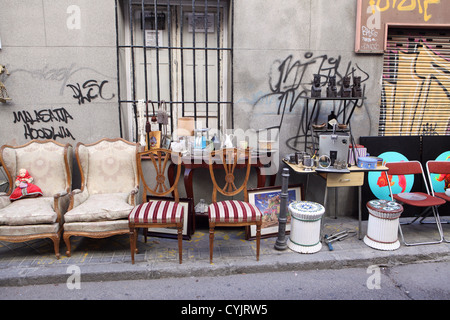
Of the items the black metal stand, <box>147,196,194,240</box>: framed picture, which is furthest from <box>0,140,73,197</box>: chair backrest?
the black metal stand

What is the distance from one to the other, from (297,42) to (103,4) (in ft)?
9.23

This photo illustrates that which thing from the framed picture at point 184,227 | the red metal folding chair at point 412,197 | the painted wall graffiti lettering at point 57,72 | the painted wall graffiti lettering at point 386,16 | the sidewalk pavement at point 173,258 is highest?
the painted wall graffiti lettering at point 386,16

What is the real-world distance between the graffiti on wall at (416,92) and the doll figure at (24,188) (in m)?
5.15

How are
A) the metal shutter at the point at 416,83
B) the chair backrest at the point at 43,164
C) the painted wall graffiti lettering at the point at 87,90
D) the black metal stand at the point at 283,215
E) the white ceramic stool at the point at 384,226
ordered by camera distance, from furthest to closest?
1. the metal shutter at the point at 416,83
2. the painted wall graffiti lettering at the point at 87,90
3. the chair backrest at the point at 43,164
4. the white ceramic stool at the point at 384,226
5. the black metal stand at the point at 283,215

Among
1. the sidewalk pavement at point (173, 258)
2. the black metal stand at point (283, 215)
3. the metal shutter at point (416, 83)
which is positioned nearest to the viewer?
the sidewalk pavement at point (173, 258)

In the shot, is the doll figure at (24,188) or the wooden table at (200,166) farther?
the wooden table at (200,166)

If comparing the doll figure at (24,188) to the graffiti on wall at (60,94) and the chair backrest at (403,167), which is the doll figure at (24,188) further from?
the chair backrest at (403,167)

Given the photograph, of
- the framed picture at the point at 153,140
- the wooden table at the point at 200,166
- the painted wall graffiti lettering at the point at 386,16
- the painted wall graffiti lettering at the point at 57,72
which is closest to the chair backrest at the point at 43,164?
the painted wall graffiti lettering at the point at 57,72

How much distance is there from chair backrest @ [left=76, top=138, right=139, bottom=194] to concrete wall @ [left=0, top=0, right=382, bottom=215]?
44 centimetres

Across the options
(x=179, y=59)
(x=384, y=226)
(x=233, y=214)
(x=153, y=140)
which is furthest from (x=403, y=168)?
(x=179, y=59)

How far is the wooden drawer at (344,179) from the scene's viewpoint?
4367 millimetres

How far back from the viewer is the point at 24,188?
4.37 m

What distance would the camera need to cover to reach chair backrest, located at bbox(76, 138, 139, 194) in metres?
4.67

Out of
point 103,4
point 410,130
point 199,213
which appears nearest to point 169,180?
point 199,213
